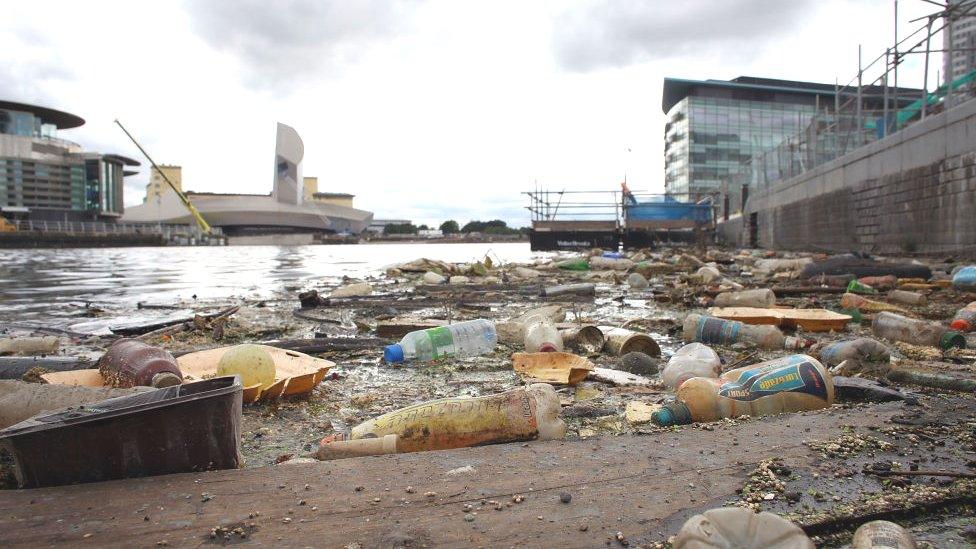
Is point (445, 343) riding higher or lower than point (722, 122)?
lower

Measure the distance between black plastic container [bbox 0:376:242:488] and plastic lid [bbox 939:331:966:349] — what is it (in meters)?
3.93

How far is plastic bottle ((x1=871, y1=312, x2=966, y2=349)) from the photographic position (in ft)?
11.8

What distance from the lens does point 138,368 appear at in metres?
2.54

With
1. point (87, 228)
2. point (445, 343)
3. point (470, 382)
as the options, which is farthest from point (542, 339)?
point (87, 228)

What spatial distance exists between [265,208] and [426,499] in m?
99.8

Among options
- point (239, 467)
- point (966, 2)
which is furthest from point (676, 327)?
point (966, 2)

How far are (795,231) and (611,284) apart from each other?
1027 centimetres

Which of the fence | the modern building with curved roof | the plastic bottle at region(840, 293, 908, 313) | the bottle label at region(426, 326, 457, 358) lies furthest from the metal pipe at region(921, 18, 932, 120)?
the modern building with curved roof

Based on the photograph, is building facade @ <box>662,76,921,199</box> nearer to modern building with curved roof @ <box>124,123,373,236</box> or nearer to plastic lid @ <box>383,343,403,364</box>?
plastic lid @ <box>383,343,403,364</box>

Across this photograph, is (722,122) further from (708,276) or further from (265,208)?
(265,208)

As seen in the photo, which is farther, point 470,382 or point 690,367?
point 470,382

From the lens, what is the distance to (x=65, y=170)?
66625 mm

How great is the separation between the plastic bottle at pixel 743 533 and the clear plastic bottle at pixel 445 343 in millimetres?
2787

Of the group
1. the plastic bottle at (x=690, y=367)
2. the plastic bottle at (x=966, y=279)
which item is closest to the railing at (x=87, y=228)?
the plastic bottle at (x=966, y=279)
